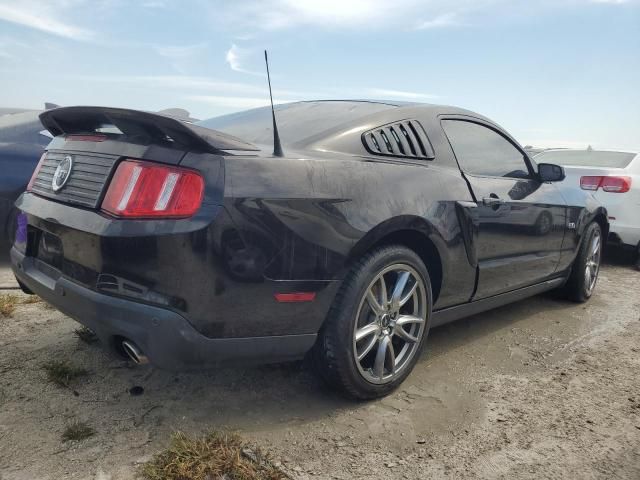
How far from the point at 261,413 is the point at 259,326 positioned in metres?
0.50

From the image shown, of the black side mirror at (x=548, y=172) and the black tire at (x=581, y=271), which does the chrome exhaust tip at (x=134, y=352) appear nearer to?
the black side mirror at (x=548, y=172)

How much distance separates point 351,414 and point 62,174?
1642mm

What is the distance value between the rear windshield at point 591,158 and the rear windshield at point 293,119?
4.19m

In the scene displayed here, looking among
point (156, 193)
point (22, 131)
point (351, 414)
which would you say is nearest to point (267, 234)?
point (156, 193)

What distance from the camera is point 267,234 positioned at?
2008 mm

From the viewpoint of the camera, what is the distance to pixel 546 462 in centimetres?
208

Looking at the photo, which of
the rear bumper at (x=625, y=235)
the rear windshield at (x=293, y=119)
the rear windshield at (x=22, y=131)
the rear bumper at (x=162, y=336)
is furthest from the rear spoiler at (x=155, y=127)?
the rear bumper at (x=625, y=235)

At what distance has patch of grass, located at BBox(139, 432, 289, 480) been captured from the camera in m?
1.82

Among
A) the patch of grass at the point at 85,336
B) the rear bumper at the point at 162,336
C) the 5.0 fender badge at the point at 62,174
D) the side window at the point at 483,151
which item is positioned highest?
the side window at the point at 483,151

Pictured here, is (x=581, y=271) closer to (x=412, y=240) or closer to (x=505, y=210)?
(x=505, y=210)

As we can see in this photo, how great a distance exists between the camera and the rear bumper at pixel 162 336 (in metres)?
1.91

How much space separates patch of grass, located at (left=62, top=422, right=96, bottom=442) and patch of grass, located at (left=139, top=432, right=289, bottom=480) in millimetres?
335

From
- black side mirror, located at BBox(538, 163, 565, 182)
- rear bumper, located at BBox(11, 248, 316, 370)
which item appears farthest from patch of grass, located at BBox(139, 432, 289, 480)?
black side mirror, located at BBox(538, 163, 565, 182)

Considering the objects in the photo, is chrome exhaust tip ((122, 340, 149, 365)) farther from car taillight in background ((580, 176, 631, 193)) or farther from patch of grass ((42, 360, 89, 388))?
car taillight in background ((580, 176, 631, 193))
